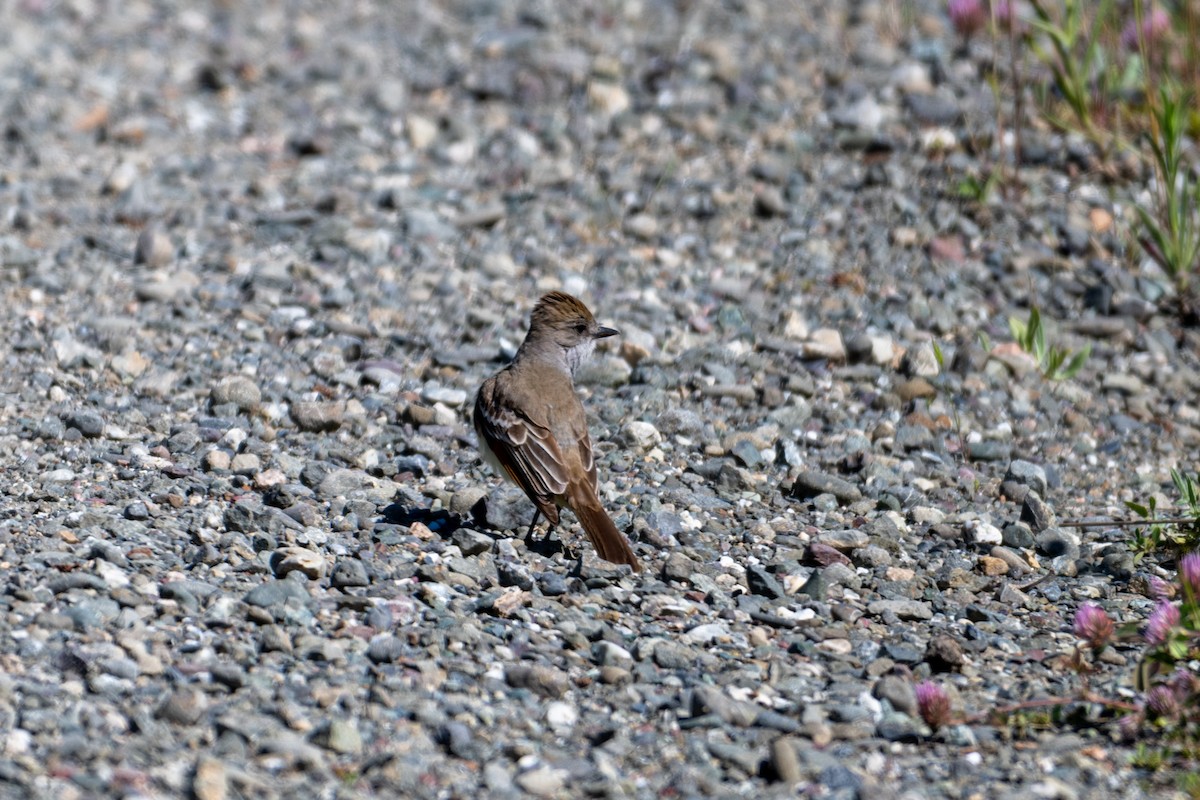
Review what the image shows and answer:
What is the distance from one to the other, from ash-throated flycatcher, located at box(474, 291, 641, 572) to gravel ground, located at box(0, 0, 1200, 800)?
250mm

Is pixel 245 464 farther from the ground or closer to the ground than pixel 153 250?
closer to the ground

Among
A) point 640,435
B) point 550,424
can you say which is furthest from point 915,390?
point 550,424

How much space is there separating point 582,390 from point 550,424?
141 centimetres

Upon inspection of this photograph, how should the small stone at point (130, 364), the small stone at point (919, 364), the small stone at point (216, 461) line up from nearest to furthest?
the small stone at point (216, 461), the small stone at point (130, 364), the small stone at point (919, 364)

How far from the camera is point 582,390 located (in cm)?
845

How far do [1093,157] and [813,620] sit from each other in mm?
5572

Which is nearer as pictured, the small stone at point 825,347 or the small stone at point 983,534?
the small stone at point 983,534

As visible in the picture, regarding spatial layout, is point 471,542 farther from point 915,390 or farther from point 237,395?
point 915,390

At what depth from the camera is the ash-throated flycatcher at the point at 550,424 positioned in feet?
22.0

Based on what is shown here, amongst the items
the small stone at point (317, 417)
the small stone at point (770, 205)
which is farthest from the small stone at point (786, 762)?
the small stone at point (770, 205)

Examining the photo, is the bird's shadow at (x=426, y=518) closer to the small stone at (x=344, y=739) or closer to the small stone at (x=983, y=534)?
the small stone at (x=344, y=739)

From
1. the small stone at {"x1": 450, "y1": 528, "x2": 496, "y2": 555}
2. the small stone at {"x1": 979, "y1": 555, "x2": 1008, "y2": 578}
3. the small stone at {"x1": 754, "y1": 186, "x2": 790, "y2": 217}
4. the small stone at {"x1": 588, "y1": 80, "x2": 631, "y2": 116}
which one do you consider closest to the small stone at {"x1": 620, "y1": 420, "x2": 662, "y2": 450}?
the small stone at {"x1": 450, "y1": 528, "x2": 496, "y2": 555}

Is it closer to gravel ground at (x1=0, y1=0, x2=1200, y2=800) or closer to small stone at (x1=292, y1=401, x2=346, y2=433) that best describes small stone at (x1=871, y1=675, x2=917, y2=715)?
gravel ground at (x1=0, y1=0, x2=1200, y2=800)

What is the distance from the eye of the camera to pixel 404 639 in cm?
570
